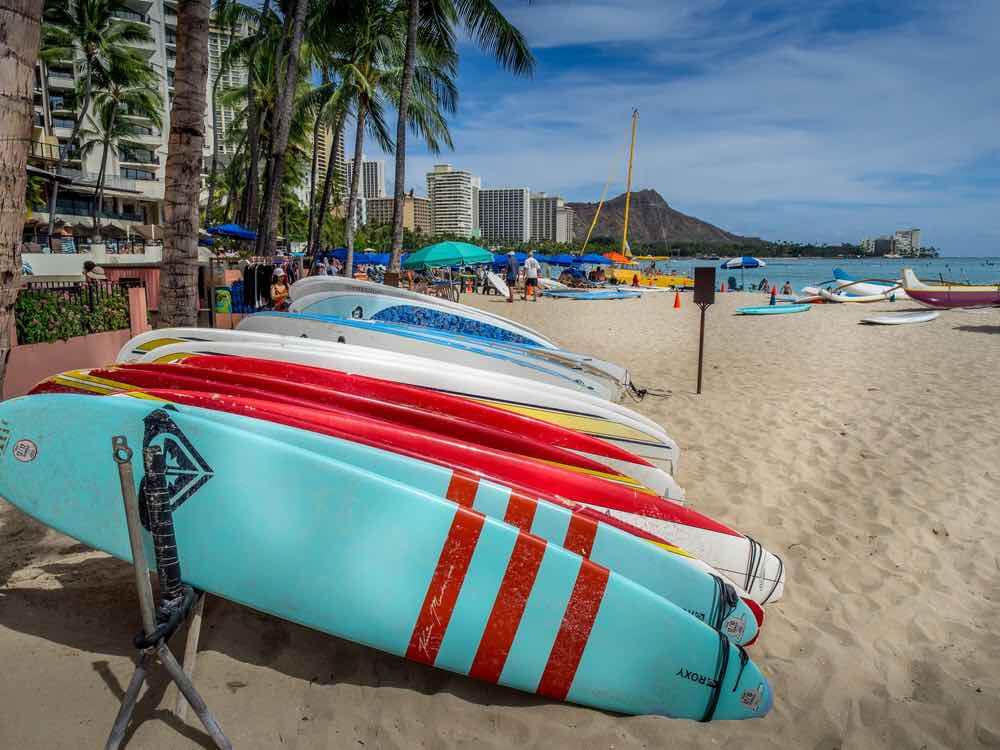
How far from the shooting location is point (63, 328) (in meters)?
5.63

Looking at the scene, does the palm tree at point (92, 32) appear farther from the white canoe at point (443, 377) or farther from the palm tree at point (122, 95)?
the white canoe at point (443, 377)

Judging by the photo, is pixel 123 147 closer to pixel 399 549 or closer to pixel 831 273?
pixel 399 549

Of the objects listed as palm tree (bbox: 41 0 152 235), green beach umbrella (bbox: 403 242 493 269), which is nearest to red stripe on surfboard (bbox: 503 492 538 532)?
green beach umbrella (bbox: 403 242 493 269)

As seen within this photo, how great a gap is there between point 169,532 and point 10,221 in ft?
5.71

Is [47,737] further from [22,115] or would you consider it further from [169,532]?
[22,115]

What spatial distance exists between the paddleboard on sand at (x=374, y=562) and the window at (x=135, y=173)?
52420 mm

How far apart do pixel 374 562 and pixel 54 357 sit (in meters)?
4.72

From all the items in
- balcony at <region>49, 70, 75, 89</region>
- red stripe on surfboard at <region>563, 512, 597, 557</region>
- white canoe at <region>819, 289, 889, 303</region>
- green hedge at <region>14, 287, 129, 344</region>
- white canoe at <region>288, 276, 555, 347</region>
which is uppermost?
balcony at <region>49, 70, 75, 89</region>

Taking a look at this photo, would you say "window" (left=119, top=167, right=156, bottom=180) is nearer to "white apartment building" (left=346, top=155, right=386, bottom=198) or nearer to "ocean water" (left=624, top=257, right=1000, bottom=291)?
"ocean water" (left=624, top=257, right=1000, bottom=291)

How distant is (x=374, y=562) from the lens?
7.24 feet

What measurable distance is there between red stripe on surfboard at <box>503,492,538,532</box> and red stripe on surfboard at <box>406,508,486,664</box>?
0.27 metres

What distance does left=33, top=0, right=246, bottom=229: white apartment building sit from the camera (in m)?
37.2

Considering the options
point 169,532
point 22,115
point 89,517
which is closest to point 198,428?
point 169,532

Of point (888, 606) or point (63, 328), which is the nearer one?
A: point (888, 606)
